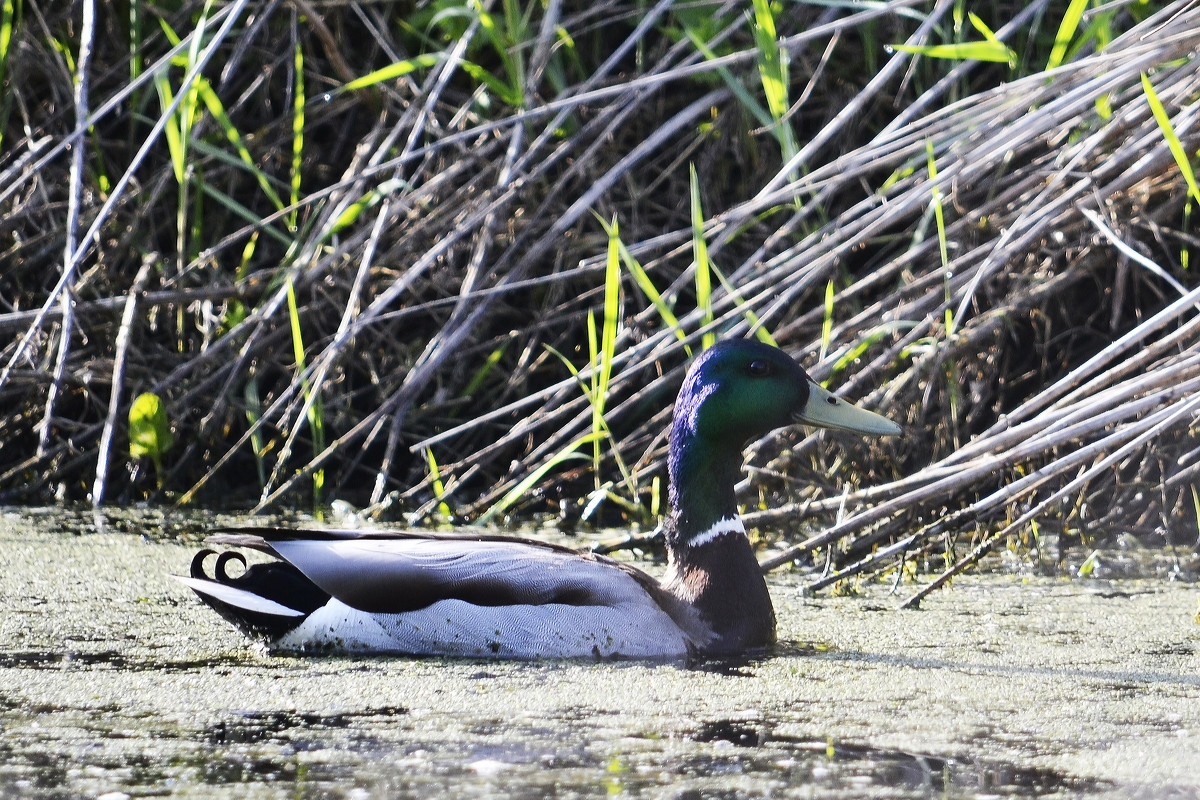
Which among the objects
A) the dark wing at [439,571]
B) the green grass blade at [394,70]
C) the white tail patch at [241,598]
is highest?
the green grass blade at [394,70]

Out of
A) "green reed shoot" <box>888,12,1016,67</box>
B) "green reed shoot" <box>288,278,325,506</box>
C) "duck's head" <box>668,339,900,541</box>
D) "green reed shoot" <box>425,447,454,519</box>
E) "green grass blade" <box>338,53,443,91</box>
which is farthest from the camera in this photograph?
"green grass blade" <box>338,53,443,91</box>

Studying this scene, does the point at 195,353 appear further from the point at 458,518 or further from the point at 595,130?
the point at 595,130

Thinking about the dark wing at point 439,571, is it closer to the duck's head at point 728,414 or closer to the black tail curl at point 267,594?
the black tail curl at point 267,594

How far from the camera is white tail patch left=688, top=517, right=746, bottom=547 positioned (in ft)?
12.5

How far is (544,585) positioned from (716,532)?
1.48 ft

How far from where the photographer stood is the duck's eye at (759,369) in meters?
3.85

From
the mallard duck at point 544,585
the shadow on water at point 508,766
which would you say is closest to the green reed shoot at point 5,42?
the mallard duck at point 544,585

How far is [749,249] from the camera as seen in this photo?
5750mm

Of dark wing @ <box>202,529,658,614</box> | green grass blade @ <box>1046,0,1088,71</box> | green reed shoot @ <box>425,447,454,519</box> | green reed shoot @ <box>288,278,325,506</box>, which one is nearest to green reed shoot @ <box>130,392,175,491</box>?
green reed shoot @ <box>288,278,325,506</box>

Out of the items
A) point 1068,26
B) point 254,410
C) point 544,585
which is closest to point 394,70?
point 254,410

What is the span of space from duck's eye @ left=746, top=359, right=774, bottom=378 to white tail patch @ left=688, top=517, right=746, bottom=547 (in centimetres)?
34

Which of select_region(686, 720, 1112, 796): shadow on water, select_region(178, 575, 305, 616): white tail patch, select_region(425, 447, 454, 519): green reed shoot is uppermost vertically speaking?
select_region(425, 447, 454, 519): green reed shoot

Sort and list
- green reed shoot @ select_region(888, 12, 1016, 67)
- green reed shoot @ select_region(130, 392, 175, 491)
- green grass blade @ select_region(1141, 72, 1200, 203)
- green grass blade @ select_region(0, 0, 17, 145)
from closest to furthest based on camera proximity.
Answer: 1. green grass blade @ select_region(1141, 72, 1200, 203)
2. green reed shoot @ select_region(888, 12, 1016, 67)
3. green reed shoot @ select_region(130, 392, 175, 491)
4. green grass blade @ select_region(0, 0, 17, 145)

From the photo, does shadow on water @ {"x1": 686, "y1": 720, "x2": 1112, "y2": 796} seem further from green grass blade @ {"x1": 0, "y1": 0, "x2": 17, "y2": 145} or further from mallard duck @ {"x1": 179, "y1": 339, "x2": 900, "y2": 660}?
green grass blade @ {"x1": 0, "y1": 0, "x2": 17, "y2": 145}
